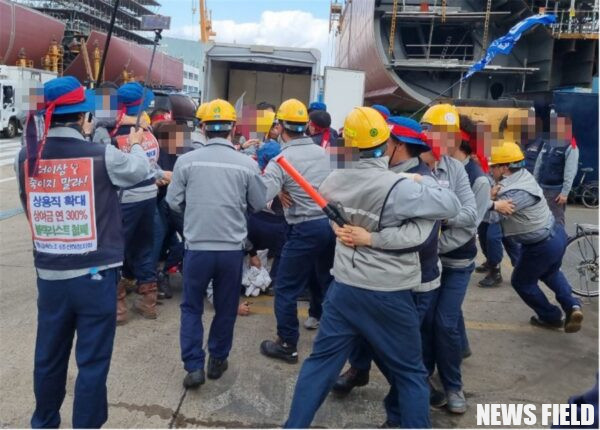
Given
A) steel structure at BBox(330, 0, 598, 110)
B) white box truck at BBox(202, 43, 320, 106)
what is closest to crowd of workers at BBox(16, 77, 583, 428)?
white box truck at BBox(202, 43, 320, 106)

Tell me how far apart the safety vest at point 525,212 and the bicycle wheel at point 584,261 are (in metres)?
Answer: 1.33

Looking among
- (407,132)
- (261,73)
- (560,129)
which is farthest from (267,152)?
(261,73)

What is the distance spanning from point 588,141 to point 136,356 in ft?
32.8

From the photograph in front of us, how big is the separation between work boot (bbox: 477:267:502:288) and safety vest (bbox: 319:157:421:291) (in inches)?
139

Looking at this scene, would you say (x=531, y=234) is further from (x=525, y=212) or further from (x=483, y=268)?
(x=483, y=268)

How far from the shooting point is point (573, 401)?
214cm

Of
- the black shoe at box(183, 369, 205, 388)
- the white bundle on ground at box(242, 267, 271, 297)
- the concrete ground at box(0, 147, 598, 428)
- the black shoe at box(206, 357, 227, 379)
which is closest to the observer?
the concrete ground at box(0, 147, 598, 428)

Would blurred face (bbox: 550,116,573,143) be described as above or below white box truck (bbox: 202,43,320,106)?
below

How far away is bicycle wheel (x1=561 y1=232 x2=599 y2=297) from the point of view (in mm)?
5238

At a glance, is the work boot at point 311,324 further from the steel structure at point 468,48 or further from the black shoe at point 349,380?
the steel structure at point 468,48

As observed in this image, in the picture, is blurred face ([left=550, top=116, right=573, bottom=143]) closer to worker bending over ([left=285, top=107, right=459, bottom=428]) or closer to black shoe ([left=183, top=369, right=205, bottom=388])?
worker bending over ([left=285, top=107, right=459, bottom=428])

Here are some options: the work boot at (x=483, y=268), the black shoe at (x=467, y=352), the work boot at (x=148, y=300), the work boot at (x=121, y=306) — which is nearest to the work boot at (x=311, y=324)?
the black shoe at (x=467, y=352)

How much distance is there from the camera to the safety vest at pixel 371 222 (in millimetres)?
2453

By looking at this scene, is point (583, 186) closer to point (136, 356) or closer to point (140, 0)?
point (136, 356)
